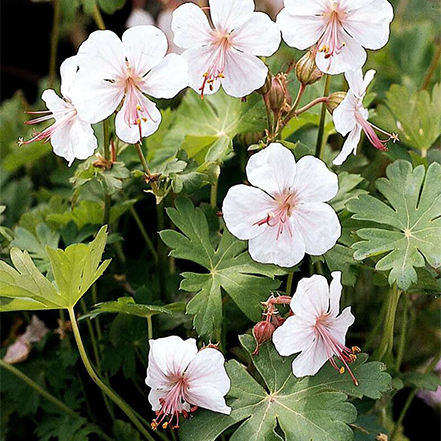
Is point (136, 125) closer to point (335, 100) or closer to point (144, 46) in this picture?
point (144, 46)

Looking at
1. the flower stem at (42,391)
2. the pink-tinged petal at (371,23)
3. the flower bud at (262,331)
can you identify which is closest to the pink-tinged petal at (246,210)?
the flower bud at (262,331)

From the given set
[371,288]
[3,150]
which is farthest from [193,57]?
[3,150]

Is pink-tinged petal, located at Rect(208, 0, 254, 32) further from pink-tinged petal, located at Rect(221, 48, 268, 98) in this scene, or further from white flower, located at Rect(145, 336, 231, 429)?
white flower, located at Rect(145, 336, 231, 429)

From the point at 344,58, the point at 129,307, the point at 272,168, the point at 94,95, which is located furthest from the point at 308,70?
the point at 129,307

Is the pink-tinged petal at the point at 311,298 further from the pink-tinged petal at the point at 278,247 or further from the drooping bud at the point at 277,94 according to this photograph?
the drooping bud at the point at 277,94

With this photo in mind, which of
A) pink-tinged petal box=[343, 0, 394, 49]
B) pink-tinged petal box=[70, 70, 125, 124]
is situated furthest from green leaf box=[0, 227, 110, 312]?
pink-tinged petal box=[343, 0, 394, 49]

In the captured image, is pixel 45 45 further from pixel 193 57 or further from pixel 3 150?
pixel 193 57
